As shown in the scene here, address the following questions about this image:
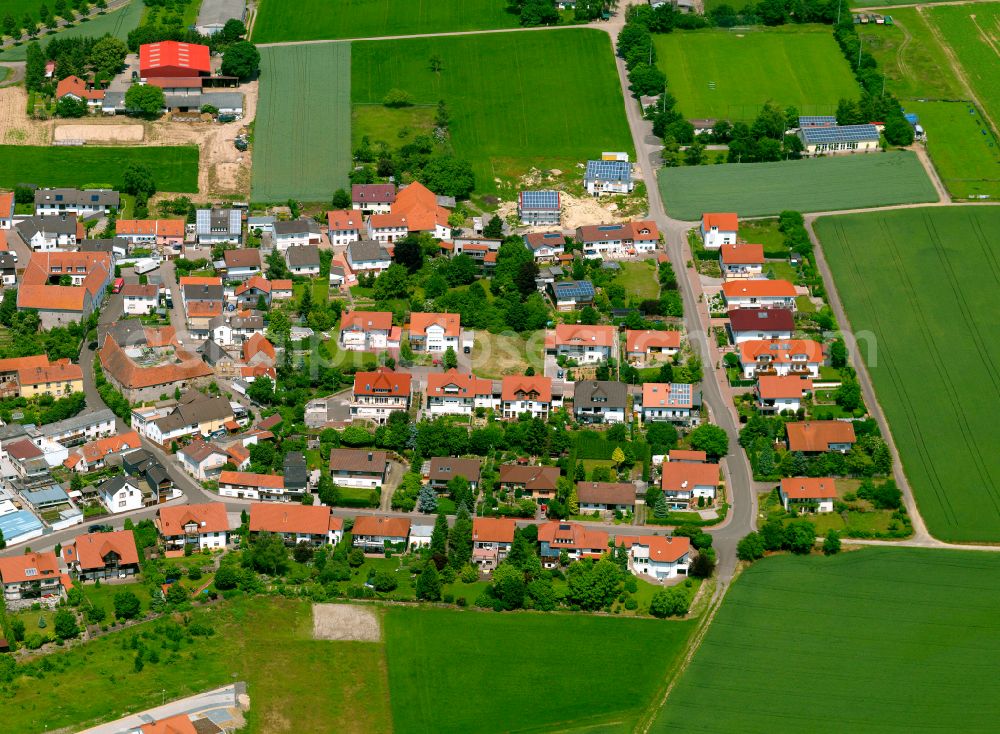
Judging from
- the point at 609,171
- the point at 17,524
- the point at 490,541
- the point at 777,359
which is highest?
the point at 609,171

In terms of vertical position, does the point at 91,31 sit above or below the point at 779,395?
above

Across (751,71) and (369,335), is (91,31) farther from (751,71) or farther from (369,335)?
(751,71)

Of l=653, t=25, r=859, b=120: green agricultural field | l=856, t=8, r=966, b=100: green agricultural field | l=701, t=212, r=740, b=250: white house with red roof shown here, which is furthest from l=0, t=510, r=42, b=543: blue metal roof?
l=856, t=8, r=966, b=100: green agricultural field

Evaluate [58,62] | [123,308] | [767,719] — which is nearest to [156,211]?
[123,308]

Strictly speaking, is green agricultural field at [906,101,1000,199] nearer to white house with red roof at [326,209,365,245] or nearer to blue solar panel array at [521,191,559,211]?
blue solar panel array at [521,191,559,211]

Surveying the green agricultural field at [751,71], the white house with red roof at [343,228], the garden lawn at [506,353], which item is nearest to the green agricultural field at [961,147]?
the green agricultural field at [751,71]

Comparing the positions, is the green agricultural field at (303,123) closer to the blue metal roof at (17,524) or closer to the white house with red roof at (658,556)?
the blue metal roof at (17,524)

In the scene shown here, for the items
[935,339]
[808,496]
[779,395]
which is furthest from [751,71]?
[808,496]

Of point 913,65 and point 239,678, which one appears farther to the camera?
point 913,65

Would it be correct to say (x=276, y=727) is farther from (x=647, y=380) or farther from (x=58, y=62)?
(x=58, y=62)
